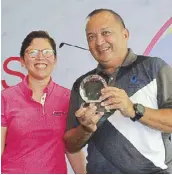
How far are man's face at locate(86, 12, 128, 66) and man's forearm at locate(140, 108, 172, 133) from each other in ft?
0.86

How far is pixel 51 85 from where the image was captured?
1.47m

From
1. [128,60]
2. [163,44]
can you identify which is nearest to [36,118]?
[128,60]

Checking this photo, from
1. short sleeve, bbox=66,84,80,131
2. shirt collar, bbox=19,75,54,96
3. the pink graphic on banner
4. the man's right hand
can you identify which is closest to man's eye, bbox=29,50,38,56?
shirt collar, bbox=19,75,54,96

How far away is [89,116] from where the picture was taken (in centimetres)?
124

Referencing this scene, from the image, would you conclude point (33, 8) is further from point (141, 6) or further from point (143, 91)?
point (143, 91)

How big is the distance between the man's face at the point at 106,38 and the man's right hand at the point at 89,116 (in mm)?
242

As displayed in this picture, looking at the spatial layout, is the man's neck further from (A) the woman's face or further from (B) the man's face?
(B) the man's face

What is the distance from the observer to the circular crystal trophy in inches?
50.5

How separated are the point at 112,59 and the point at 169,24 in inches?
12.1

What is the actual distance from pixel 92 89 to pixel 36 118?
276 mm

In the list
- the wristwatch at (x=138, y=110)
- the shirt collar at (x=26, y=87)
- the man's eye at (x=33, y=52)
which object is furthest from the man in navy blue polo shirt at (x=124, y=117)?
the man's eye at (x=33, y=52)

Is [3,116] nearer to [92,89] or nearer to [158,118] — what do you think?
[92,89]

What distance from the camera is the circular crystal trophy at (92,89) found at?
1.28 metres

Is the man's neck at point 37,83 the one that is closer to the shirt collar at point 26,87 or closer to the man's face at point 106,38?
the shirt collar at point 26,87
